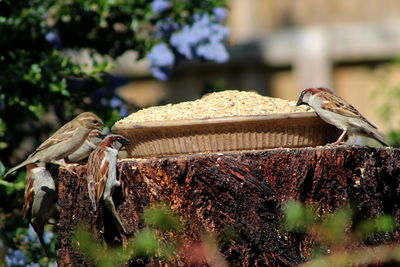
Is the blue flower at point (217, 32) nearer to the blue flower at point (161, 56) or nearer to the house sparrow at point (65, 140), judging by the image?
the blue flower at point (161, 56)

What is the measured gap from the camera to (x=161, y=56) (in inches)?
222

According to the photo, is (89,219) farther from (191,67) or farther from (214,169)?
(191,67)

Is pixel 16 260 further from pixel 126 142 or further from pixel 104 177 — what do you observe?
pixel 104 177

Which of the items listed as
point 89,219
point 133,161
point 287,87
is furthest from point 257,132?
point 287,87

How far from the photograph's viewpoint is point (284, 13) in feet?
31.1

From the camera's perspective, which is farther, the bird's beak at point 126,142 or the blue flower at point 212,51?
the blue flower at point 212,51

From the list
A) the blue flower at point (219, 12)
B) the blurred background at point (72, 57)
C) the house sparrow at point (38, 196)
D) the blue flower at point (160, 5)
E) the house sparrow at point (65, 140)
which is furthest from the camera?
the blue flower at point (219, 12)

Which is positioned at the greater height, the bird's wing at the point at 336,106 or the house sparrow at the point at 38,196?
the bird's wing at the point at 336,106

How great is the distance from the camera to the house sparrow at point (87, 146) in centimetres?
497

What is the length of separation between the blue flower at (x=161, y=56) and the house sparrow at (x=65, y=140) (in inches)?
32.8

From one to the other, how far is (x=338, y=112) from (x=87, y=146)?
1666 millimetres

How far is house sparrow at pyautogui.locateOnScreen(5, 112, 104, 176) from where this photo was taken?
484 centimetres

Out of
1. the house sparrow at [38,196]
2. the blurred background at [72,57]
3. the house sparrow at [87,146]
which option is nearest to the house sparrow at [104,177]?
the house sparrow at [38,196]

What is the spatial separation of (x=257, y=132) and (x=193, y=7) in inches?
79.5
